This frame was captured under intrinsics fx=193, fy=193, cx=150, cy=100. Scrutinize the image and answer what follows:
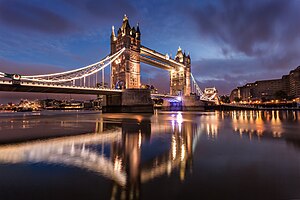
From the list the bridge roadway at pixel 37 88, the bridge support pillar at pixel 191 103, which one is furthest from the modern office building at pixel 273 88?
the bridge roadway at pixel 37 88

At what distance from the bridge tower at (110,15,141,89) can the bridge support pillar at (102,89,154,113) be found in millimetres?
6634

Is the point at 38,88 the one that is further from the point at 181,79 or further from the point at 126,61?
the point at 181,79

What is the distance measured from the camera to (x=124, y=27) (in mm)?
54438

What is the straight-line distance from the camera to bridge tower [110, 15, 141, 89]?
52688 mm

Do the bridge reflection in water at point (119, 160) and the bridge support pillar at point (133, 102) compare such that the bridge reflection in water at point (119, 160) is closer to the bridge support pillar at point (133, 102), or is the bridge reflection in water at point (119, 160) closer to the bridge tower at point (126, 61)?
the bridge support pillar at point (133, 102)

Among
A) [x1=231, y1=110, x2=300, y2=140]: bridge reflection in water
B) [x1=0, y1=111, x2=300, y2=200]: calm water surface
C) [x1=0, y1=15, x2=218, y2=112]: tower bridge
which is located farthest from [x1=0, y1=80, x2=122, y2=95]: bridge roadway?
[x1=231, y1=110, x2=300, y2=140]: bridge reflection in water

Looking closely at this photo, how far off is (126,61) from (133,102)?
13.7m

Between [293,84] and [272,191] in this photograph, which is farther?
[293,84]

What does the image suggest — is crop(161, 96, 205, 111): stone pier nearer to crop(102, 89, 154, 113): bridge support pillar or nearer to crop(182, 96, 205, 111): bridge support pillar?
crop(182, 96, 205, 111): bridge support pillar

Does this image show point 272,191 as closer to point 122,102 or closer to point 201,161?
point 201,161

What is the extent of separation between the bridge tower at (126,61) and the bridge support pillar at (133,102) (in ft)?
21.8

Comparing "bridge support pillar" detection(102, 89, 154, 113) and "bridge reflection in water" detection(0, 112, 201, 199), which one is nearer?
"bridge reflection in water" detection(0, 112, 201, 199)

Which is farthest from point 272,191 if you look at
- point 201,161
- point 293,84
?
point 293,84

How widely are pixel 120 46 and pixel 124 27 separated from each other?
17.5ft
